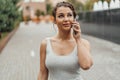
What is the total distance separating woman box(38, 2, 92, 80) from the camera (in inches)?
137

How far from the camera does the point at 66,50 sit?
3.58 m

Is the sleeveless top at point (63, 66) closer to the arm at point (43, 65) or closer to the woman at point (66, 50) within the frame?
the woman at point (66, 50)

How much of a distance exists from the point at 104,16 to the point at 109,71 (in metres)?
15.5

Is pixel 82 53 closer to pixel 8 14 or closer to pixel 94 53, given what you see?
pixel 94 53

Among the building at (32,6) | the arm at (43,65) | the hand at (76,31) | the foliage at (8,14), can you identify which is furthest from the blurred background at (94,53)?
the building at (32,6)

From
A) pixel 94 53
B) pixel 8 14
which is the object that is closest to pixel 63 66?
pixel 94 53

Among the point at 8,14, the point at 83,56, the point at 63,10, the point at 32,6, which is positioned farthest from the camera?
the point at 32,6

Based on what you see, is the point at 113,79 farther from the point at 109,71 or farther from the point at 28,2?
the point at 28,2

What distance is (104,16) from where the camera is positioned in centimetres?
2786

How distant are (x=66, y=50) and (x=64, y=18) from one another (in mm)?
266

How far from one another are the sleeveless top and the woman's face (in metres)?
0.20

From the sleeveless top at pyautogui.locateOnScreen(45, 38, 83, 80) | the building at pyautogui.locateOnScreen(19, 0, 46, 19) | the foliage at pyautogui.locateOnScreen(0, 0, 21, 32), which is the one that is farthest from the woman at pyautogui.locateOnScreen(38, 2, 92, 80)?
the building at pyautogui.locateOnScreen(19, 0, 46, 19)

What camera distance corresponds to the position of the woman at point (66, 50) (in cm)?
348

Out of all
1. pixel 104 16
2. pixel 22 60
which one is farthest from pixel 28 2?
pixel 22 60
